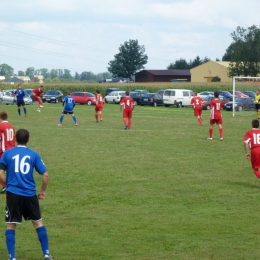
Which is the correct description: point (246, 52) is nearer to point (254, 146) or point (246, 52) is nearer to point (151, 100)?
point (151, 100)

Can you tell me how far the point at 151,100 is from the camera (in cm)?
6084

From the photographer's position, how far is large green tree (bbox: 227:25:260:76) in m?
92.5

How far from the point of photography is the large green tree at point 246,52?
92.5 meters

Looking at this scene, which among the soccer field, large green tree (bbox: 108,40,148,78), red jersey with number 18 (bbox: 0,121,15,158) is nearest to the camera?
the soccer field

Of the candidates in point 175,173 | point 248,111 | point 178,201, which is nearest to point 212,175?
point 175,173

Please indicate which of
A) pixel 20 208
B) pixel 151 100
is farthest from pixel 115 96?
pixel 20 208

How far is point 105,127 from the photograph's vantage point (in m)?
31.5

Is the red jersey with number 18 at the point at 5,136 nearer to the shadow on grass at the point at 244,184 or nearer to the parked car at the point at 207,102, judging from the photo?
the shadow on grass at the point at 244,184

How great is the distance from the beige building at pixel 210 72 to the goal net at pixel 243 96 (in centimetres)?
5463

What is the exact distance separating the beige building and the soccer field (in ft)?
291

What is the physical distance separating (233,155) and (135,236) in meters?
10.8

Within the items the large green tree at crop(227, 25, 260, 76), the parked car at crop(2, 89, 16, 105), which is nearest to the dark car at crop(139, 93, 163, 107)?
the parked car at crop(2, 89, 16, 105)

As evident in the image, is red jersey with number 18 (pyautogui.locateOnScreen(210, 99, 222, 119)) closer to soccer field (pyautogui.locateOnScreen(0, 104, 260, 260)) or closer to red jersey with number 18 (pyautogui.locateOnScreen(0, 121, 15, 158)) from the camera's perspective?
soccer field (pyautogui.locateOnScreen(0, 104, 260, 260))

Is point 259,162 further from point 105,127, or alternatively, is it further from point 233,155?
point 105,127
